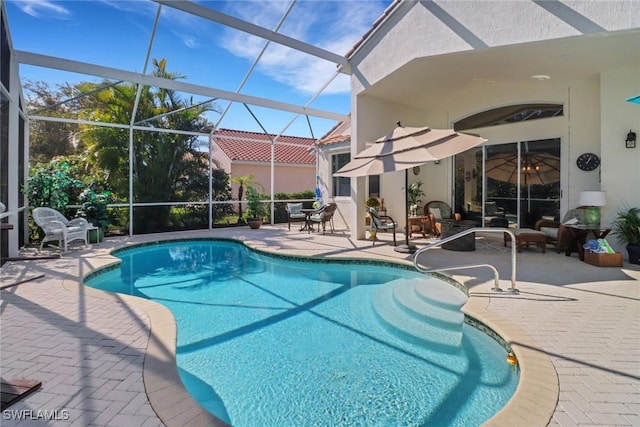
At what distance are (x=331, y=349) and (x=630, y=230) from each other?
6.92 meters

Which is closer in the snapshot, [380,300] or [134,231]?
[380,300]

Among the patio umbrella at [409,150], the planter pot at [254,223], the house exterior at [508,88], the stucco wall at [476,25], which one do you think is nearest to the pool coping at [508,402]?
the patio umbrella at [409,150]

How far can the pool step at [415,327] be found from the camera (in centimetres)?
437

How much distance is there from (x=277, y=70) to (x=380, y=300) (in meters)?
8.31

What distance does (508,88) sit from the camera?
32.6 ft

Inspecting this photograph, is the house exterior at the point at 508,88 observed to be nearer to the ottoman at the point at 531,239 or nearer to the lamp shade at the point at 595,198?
the lamp shade at the point at 595,198

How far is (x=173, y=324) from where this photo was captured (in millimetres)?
4113

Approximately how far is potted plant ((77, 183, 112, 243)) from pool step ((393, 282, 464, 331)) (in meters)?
8.86

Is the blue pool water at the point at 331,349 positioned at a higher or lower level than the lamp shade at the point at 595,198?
lower

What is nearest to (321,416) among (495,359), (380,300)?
(495,359)

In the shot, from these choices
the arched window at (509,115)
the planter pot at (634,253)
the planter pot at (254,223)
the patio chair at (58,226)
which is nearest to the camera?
the planter pot at (634,253)

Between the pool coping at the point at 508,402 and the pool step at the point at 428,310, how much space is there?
12.2 inches

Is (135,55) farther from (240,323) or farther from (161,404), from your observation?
(161,404)

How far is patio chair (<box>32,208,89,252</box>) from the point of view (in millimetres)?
8570
